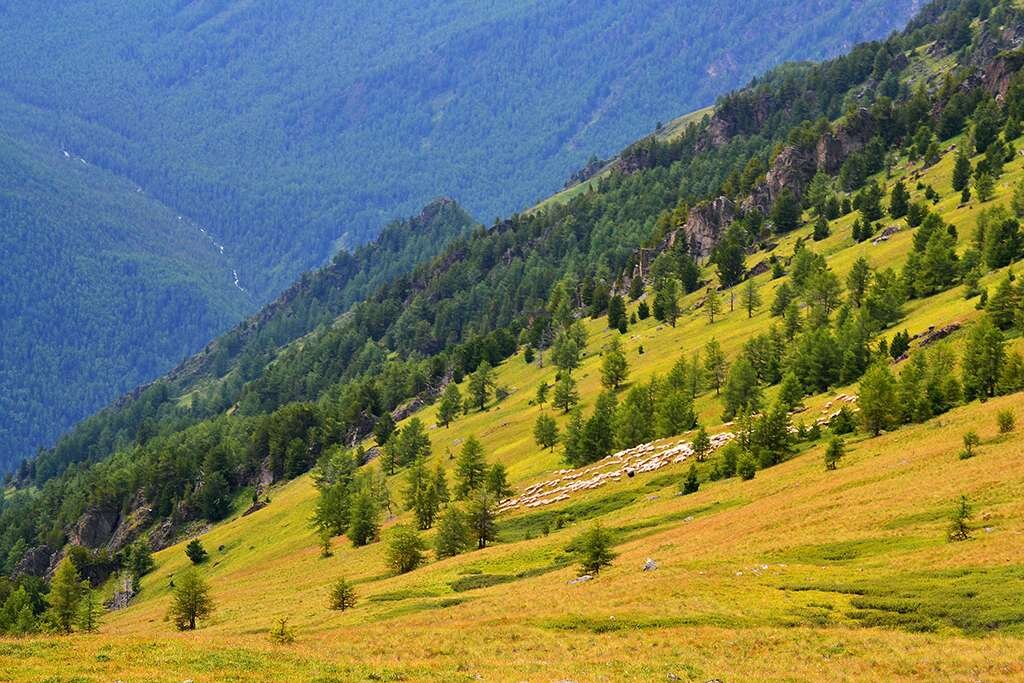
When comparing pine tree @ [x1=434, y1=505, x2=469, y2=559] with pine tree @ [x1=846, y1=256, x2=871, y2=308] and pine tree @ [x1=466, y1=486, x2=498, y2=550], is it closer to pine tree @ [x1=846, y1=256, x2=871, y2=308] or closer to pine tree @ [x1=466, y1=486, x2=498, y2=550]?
pine tree @ [x1=466, y1=486, x2=498, y2=550]

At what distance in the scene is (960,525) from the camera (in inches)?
2306

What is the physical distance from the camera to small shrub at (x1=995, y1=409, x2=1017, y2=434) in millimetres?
80125

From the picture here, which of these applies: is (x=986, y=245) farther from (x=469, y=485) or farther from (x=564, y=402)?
(x=469, y=485)

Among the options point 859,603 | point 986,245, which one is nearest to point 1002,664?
point 859,603

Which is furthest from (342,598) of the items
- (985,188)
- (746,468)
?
(985,188)

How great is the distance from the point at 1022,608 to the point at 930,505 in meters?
18.0

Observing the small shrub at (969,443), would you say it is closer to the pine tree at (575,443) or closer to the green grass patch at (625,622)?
the green grass patch at (625,622)

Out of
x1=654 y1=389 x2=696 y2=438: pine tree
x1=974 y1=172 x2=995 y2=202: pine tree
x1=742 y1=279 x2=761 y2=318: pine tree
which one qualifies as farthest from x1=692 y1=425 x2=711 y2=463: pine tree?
x1=974 y1=172 x2=995 y2=202: pine tree

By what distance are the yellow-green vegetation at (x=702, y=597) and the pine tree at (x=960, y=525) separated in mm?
697

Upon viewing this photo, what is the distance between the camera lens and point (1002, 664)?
137ft

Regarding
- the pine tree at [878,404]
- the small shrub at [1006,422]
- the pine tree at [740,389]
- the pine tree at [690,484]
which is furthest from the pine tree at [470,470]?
the small shrub at [1006,422]

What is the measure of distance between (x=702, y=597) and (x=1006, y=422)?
118 ft

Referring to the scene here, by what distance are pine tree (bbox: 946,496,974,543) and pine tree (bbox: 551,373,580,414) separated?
108701 millimetres

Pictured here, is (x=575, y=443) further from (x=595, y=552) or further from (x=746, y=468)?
(x=595, y=552)
